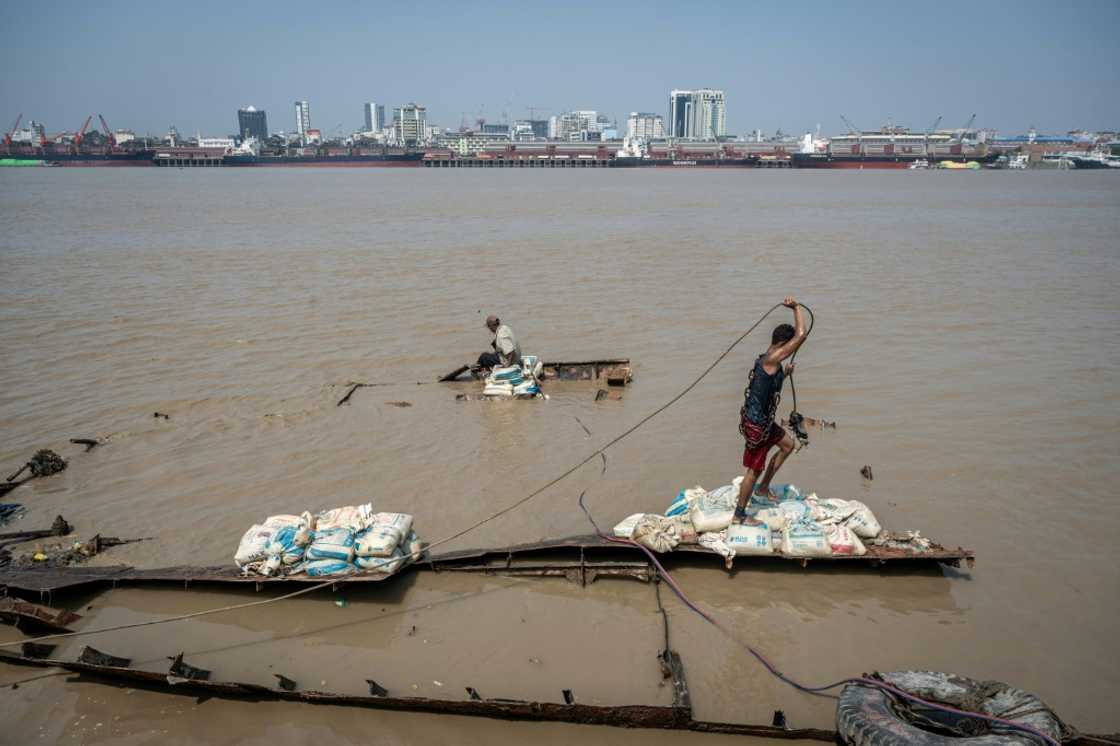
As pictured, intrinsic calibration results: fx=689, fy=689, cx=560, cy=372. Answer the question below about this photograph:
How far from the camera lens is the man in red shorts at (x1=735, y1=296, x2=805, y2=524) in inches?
248

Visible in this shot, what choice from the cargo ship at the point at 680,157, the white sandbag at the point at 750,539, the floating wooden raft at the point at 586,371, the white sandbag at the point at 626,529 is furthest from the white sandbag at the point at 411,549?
the cargo ship at the point at 680,157

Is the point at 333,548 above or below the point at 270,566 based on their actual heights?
above

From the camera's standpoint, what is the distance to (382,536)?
254 inches

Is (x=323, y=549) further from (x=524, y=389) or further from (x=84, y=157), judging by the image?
(x=84, y=157)

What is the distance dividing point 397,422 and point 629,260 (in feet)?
54.5

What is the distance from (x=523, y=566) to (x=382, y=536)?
1408 mm

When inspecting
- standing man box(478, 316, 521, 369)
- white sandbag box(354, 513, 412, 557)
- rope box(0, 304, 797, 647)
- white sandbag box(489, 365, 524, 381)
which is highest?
standing man box(478, 316, 521, 369)

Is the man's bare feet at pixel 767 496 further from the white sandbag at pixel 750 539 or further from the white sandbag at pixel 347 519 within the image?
the white sandbag at pixel 347 519

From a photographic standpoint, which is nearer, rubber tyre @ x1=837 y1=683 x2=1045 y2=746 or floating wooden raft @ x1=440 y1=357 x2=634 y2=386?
rubber tyre @ x1=837 y1=683 x2=1045 y2=746

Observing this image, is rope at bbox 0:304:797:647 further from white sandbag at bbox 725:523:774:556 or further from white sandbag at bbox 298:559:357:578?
white sandbag at bbox 725:523:774:556

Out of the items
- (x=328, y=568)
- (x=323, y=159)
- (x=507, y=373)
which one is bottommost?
(x=328, y=568)

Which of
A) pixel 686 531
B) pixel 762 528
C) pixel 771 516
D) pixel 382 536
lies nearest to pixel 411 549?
pixel 382 536

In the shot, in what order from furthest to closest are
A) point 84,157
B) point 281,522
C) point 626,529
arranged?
point 84,157
point 626,529
point 281,522

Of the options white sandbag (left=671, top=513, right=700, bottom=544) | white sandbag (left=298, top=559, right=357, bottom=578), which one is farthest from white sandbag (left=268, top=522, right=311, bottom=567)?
white sandbag (left=671, top=513, right=700, bottom=544)
